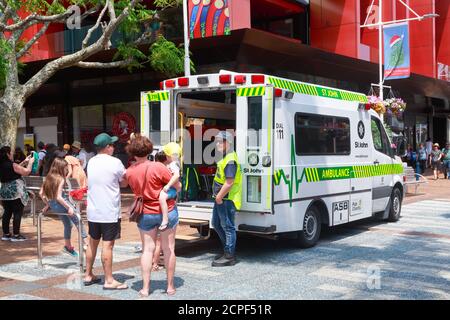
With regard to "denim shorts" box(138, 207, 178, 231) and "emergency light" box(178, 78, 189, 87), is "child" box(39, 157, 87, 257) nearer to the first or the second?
"denim shorts" box(138, 207, 178, 231)

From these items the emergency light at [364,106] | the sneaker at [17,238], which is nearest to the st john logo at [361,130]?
the emergency light at [364,106]

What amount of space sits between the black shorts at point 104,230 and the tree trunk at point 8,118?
6.92 meters

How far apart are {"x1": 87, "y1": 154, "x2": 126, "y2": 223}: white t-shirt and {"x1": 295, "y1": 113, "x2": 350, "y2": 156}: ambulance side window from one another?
10.1 feet

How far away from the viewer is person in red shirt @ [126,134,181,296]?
564 centimetres

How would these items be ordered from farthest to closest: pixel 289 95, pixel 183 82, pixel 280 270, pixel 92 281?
pixel 183 82, pixel 289 95, pixel 280 270, pixel 92 281

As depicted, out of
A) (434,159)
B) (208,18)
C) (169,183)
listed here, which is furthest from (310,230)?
(434,159)

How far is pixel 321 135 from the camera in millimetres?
8539

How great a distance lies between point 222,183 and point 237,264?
1.16m

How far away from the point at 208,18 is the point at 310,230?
5725 millimetres

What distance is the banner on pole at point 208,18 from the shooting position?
37.6 feet

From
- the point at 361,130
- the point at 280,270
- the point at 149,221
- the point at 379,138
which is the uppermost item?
the point at 361,130

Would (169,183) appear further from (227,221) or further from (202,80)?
(202,80)

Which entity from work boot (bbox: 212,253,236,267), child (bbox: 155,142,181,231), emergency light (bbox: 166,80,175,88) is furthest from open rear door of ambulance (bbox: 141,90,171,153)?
work boot (bbox: 212,253,236,267)

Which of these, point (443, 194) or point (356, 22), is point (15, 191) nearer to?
point (443, 194)
